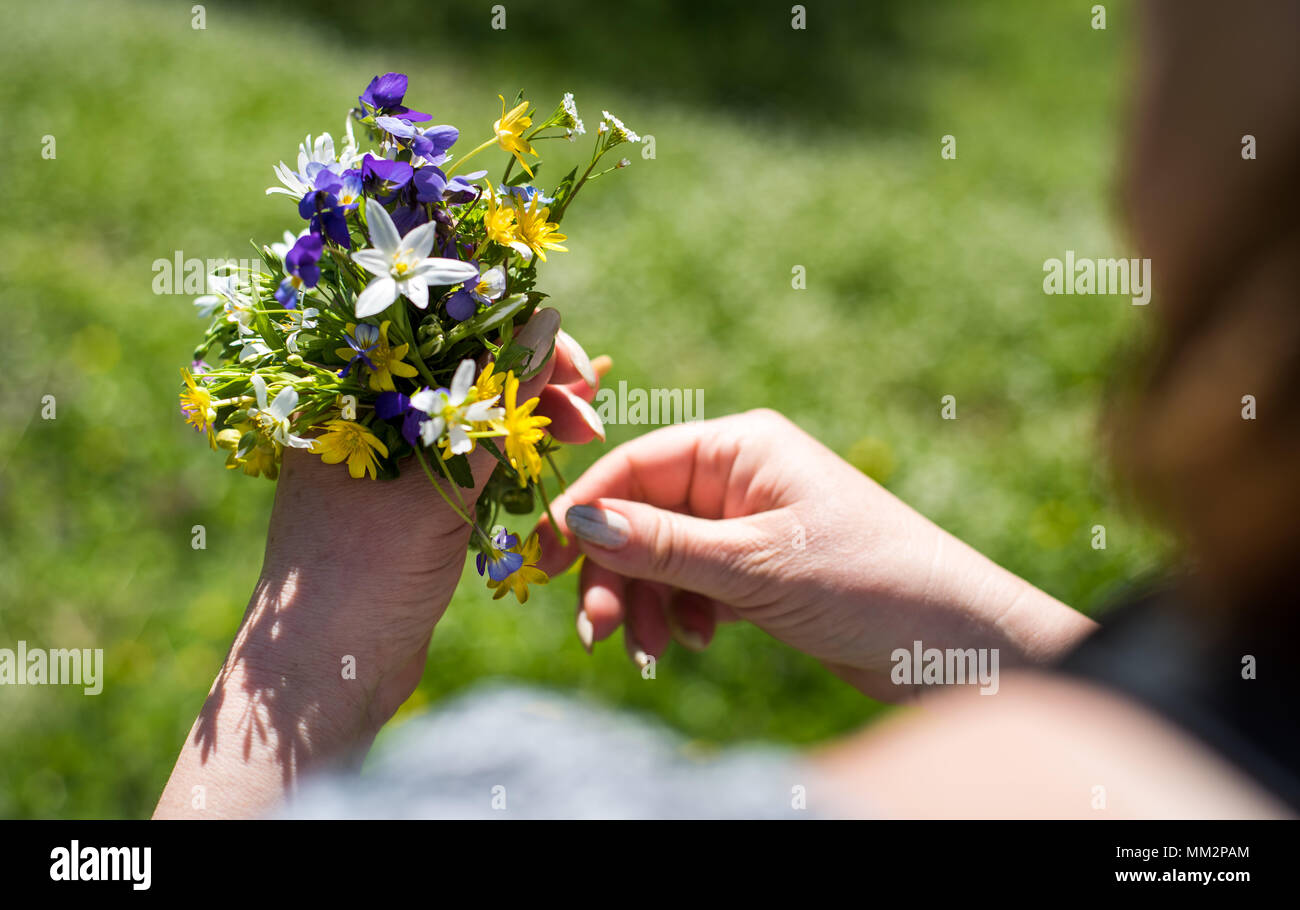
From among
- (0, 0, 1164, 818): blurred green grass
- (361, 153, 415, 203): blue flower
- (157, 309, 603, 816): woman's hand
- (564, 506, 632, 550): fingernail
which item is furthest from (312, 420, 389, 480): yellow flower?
(0, 0, 1164, 818): blurred green grass

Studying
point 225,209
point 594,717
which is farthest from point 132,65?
point 594,717

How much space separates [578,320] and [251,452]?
3.26 m

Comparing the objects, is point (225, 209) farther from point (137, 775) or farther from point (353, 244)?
point (353, 244)

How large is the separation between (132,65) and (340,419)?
20.4 feet

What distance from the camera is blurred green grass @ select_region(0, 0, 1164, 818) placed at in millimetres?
3152

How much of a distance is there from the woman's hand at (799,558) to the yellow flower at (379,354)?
0.56 meters

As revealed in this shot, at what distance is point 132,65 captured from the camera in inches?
250

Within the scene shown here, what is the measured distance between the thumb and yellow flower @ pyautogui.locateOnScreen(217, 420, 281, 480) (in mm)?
578

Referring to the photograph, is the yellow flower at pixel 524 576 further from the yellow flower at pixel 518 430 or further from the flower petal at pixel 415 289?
the flower petal at pixel 415 289

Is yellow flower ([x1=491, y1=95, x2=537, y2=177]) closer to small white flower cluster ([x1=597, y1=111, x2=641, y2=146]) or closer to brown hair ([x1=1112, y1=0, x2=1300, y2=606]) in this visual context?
small white flower cluster ([x1=597, y1=111, x2=641, y2=146])

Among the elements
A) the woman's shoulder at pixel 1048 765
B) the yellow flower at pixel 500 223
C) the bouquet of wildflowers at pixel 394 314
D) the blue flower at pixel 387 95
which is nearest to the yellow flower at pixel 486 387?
the bouquet of wildflowers at pixel 394 314

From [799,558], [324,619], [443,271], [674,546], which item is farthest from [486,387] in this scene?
[799,558]

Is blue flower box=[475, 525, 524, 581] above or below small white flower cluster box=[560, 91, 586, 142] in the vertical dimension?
below

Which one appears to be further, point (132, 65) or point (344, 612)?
point (132, 65)
